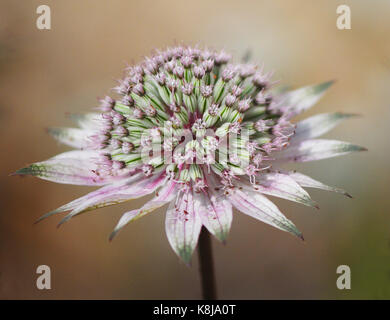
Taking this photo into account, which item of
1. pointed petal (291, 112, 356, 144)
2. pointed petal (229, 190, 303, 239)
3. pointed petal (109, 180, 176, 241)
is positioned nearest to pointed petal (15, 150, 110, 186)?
pointed petal (109, 180, 176, 241)

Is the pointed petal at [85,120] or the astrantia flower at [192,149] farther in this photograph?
the pointed petal at [85,120]

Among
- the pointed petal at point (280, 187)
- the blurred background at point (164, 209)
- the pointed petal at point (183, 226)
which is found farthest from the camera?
the blurred background at point (164, 209)

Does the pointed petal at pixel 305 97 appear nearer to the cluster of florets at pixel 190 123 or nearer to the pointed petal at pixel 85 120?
the cluster of florets at pixel 190 123

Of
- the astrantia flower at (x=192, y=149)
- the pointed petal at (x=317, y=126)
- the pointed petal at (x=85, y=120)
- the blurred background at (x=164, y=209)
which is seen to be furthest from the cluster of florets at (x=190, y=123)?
the blurred background at (x=164, y=209)

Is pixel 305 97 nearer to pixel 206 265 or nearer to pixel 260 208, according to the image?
pixel 260 208

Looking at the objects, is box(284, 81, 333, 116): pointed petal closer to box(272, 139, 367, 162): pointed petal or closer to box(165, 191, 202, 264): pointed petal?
box(272, 139, 367, 162): pointed petal
